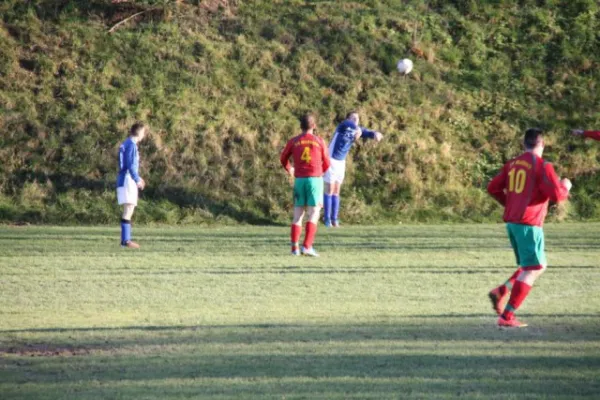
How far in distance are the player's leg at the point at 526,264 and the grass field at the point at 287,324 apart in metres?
0.26

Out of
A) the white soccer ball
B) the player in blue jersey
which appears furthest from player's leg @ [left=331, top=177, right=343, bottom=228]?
the white soccer ball

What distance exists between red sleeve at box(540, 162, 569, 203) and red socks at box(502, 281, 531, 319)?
32.9 inches

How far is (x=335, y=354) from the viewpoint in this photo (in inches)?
316

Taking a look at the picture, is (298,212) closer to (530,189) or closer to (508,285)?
(508,285)

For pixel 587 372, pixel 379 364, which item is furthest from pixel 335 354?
pixel 587 372

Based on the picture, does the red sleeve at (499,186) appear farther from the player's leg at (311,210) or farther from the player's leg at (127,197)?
the player's leg at (127,197)

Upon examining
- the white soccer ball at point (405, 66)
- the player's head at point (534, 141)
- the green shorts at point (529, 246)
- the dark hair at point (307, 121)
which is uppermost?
the white soccer ball at point (405, 66)

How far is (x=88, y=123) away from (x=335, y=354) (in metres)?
16.9

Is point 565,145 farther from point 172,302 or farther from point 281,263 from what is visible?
point 172,302

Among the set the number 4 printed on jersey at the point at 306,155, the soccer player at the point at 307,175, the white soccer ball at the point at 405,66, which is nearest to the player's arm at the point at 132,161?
the soccer player at the point at 307,175

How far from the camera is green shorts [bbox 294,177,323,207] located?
599 inches

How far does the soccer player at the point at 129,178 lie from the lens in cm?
1636

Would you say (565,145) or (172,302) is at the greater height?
(565,145)

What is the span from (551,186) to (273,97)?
1637 cm
